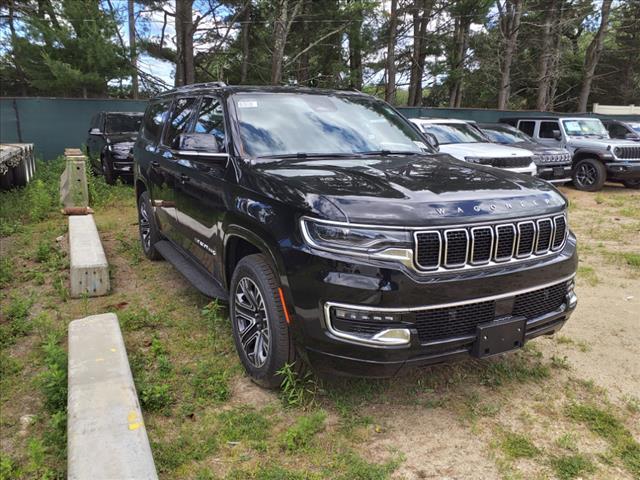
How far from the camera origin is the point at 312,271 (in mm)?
2678

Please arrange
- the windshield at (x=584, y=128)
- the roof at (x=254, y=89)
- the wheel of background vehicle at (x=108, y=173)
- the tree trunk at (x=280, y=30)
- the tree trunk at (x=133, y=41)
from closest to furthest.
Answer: the roof at (x=254, y=89) < the wheel of background vehicle at (x=108, y=173) < the windshield at (x=584, y=128) < the tree trunk at (x=280, y=30) < the tree trunk at (x=133, y=41)

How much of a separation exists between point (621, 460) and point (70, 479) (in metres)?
2.81

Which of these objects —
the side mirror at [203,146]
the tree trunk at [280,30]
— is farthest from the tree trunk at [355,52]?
the side mirror at [203,146]

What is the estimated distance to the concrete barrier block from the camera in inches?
325

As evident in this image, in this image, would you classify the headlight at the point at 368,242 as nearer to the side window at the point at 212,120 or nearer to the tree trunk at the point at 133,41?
the side window at the point at 212,120

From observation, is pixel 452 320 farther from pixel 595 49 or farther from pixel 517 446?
pixel 595 49

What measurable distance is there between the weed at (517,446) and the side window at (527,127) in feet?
42.2

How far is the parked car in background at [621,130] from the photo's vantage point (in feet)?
47.5

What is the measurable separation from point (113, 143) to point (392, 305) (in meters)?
10.2

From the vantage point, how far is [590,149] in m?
12.6

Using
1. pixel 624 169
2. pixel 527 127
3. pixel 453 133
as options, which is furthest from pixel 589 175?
pixel 453 133

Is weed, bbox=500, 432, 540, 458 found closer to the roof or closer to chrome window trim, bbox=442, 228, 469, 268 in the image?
chrome window trim, bbox=442, 228, 469, 268

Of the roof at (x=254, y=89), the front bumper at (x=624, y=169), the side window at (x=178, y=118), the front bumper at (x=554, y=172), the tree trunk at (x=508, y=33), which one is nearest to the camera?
the roof at (x=254, y=89)

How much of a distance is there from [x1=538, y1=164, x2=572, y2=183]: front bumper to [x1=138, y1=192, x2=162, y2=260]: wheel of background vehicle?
906cm
